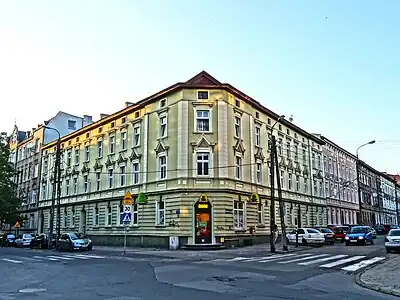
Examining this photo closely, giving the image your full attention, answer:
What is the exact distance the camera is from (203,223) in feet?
104

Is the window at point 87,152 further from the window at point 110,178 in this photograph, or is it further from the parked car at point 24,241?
the parked car at point 24,241

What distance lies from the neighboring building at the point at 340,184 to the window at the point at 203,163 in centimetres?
2864

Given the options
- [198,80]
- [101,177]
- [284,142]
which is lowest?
[101,177]

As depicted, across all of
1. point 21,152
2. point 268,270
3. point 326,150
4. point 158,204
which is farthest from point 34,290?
point 21,152

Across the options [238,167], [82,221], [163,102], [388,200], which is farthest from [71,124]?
[388,200]

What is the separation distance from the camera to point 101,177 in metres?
43.2

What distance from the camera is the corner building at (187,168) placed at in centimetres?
3228

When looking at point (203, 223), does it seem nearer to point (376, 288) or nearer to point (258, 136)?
point (258, 136)

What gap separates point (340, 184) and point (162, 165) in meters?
37.5

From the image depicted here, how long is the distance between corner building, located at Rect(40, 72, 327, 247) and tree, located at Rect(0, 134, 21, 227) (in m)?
12.5

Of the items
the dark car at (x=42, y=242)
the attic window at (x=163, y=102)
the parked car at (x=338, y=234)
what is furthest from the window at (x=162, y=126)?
the parked car at (x=338, y=234)

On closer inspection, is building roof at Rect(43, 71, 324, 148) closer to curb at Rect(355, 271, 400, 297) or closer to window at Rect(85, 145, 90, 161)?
window at Rect(85, 145, 90, 161)

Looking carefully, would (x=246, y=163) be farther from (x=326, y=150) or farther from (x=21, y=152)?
(x=21, y=152)

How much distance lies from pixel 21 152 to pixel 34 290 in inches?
2401
